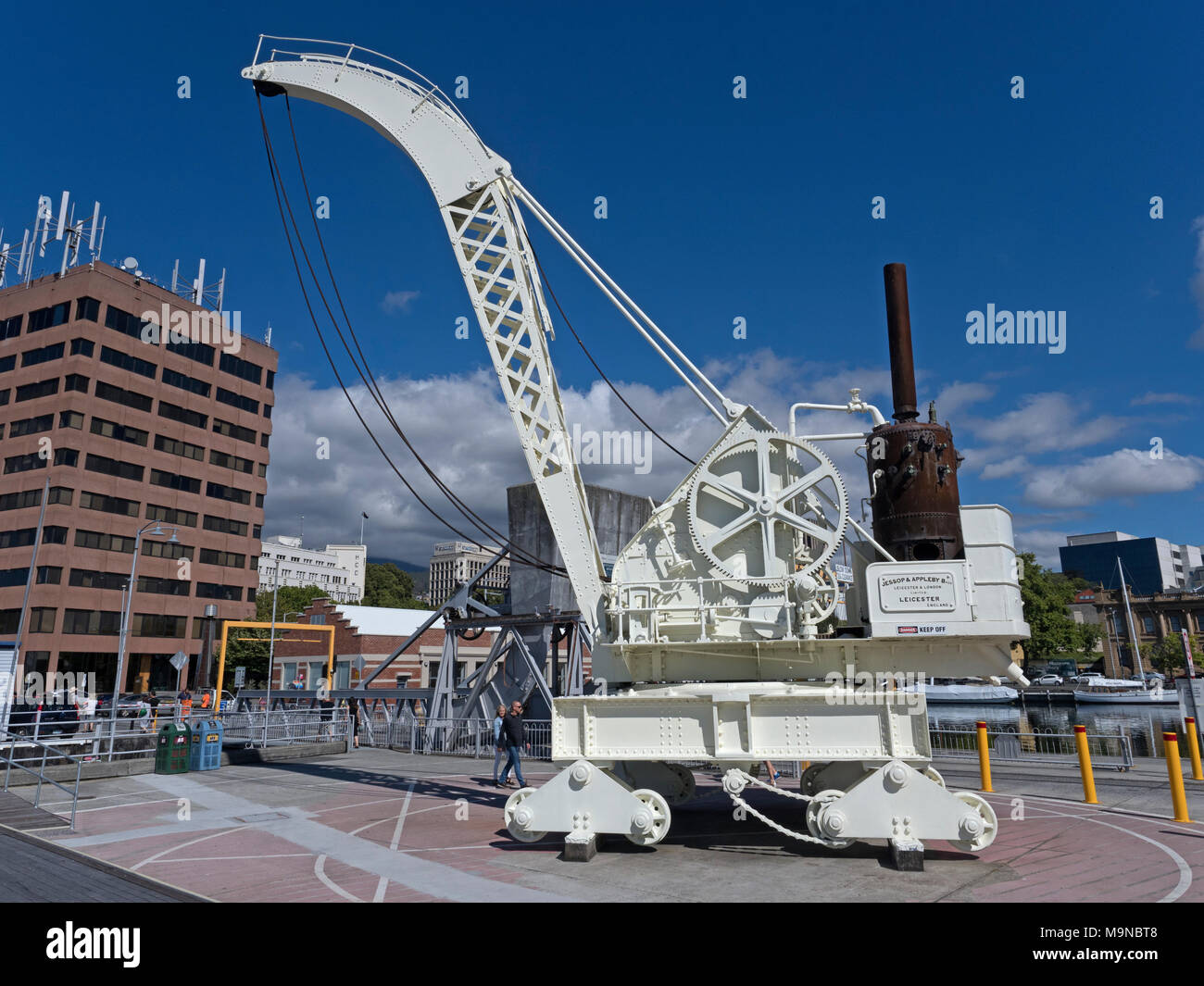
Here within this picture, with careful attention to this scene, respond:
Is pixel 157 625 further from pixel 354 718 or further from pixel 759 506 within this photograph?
pixel 759 506

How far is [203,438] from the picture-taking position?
209 ft

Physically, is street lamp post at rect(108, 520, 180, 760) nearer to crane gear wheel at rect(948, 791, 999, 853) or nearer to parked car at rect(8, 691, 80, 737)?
parked car at rect(8, 691, 80, 737)

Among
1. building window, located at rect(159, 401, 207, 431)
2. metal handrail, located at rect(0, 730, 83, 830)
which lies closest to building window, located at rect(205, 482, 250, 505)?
building window, located at rect(159, 401, 207, 431)

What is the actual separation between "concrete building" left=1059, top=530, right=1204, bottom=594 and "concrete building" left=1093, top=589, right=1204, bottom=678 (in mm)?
42332

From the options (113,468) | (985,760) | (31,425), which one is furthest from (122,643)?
(31,425)

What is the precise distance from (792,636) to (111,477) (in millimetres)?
60282

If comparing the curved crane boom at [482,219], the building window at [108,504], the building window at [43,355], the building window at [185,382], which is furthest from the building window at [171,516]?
the curved crane boom at [482,219]

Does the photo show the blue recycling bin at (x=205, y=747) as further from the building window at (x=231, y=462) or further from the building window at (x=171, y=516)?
the building window at (x=231, y=462)

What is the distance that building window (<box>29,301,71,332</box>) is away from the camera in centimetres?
5634

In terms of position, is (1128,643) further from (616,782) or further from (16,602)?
(16,602)

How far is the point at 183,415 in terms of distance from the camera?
62.6 metres

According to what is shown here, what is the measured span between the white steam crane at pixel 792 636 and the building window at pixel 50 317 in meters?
59.7
